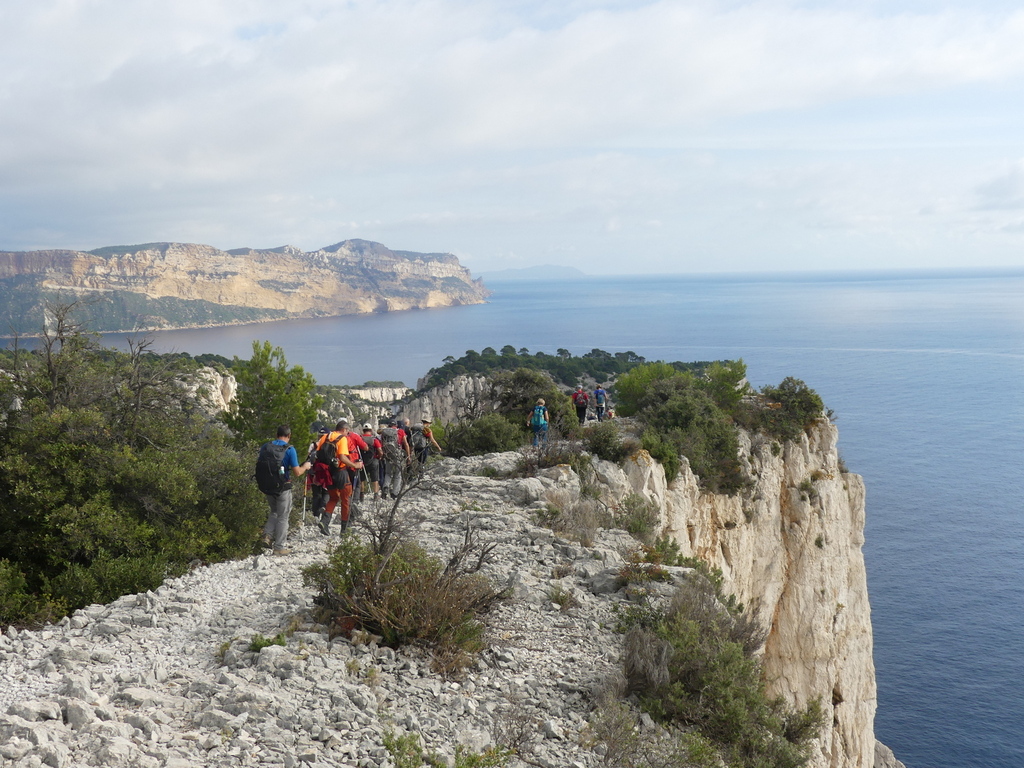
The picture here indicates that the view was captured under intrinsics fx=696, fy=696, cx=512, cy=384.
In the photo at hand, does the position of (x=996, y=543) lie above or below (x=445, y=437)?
below

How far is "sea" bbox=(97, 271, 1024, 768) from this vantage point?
30406 millimetres

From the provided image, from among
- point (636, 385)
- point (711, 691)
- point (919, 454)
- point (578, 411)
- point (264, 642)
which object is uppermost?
point (636, 385)

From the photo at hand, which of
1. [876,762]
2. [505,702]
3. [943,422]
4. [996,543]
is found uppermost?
[505,702]

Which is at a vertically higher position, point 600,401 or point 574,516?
point 600,401

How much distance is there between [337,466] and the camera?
10.9 meters

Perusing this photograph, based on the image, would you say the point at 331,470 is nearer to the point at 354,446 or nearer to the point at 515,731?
the point at 354,446

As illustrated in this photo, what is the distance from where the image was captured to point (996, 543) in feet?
138

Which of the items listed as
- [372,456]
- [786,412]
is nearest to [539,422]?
[372,456]

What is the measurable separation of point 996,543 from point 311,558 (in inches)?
1813

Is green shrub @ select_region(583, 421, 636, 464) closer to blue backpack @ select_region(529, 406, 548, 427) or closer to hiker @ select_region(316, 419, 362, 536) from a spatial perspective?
blue backpack @ select_region(529, 406, 548, 427)

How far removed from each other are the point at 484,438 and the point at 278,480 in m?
8.70

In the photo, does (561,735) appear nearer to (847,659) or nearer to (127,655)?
(127,655)

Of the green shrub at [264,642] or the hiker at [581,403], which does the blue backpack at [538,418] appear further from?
the green shrub at [264,642]

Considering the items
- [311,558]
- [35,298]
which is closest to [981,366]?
[311,558]
